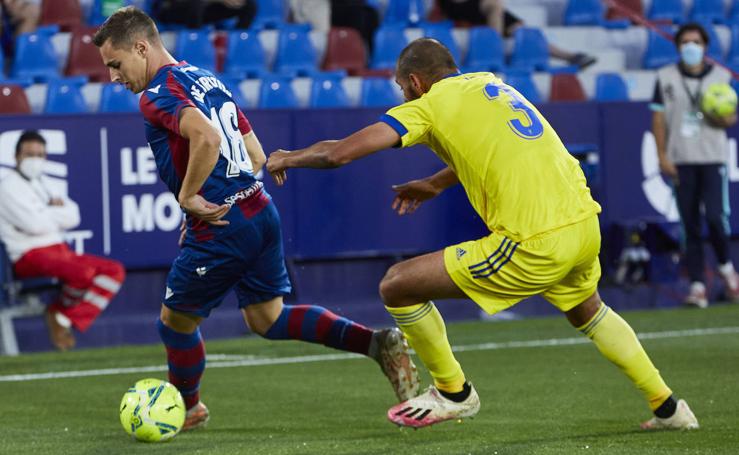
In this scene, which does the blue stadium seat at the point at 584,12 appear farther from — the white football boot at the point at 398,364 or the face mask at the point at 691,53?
the white football boot at the point at 398,364

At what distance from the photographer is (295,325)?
24.4 feet

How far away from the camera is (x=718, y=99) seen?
13.5 m

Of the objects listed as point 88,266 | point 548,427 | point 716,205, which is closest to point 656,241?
point 716,205

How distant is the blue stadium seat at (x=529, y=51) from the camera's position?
16.4 metres

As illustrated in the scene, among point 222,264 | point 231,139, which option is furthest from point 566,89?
point 222,264

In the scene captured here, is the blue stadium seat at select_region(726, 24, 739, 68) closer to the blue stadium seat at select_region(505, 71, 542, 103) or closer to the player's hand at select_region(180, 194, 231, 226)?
the blue stadium seat at select_region(505, 71, 542, 103)

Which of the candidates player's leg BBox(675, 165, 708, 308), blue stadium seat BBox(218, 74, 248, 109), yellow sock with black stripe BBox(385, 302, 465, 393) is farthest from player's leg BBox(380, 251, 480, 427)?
player's leg BBox(675, 165, 708, 308)

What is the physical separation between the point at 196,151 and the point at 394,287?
1051 millimetres

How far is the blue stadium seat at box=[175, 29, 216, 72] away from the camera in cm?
1417

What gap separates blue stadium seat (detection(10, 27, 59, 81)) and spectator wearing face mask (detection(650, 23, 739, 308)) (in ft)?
18.1

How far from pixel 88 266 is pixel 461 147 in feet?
18.9

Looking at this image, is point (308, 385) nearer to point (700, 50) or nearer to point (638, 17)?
point (700, 50)

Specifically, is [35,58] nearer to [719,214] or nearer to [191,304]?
[719,214]

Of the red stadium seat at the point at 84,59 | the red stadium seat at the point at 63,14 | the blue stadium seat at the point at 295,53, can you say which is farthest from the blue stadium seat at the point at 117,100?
the blue stadium seat at the point at 295,53
